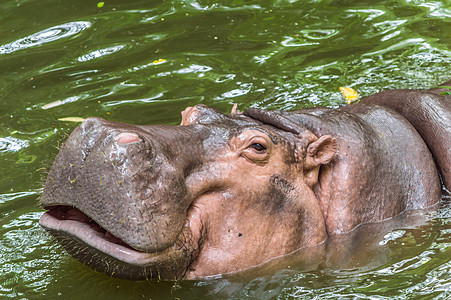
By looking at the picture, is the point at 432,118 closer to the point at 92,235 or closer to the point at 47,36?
the point at 92,235

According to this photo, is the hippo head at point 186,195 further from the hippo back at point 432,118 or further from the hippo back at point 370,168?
the hippo back at point 432,118

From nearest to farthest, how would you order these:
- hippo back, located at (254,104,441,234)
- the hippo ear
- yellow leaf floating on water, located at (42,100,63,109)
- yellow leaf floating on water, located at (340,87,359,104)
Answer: the hippo ear
hippo back, located at (254,104,441,234)
yellow leaf floating on water, located at (340,87,359,104)
yellow leaf floating on water, located at (42,100,63,109)

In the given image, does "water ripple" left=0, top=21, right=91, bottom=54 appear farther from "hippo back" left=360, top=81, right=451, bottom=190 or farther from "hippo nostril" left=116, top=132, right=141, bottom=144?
"hippo nostril" left=116, top=132, right=141, bottom=144

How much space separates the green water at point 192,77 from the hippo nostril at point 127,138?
1.14 meters

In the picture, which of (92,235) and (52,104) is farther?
(52,104)

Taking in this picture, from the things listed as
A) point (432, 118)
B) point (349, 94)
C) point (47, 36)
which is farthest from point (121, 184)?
point (47, 36)

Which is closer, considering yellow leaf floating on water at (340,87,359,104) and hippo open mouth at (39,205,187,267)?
hippo open mouth at (39,205,187,267)

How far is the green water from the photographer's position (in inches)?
188

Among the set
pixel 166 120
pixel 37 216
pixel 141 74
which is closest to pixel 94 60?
pixel 141 74

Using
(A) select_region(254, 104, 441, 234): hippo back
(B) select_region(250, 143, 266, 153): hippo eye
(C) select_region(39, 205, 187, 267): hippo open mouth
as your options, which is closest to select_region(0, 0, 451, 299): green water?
(A) select_region(254, 104, 441, 234): hippo back

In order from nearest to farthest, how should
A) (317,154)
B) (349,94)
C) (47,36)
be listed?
(317,154) → (349,94) → (47,36)

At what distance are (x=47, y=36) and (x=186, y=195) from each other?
5.81 m

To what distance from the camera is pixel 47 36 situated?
9.41 m

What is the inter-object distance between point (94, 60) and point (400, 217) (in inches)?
191
